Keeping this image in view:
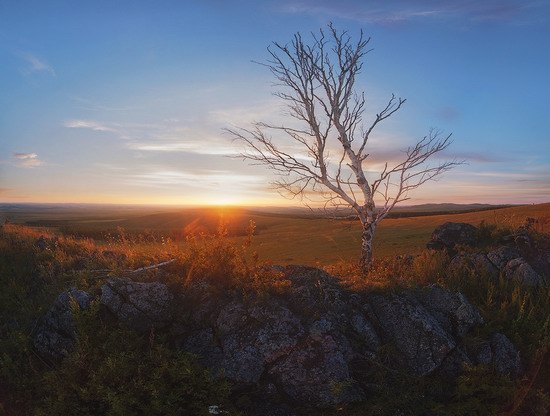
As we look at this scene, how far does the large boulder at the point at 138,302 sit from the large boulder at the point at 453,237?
934 centimetres

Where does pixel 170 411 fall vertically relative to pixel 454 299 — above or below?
below

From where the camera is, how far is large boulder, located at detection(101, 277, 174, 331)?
781 centimetres

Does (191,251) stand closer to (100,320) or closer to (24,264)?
(100,320)

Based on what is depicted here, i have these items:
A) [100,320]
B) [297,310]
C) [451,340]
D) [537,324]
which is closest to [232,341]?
[297,310]

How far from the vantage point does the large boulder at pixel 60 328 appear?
7.70m

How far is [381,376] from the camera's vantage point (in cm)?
708

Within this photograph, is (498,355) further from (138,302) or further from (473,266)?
(138,302)

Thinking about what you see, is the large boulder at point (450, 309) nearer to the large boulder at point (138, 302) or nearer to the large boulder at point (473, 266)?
the large boulder at point (473, 266)

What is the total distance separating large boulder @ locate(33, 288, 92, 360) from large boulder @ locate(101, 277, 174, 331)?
49 cm

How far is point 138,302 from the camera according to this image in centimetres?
800

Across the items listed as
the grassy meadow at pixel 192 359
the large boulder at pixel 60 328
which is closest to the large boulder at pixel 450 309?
the grassy meadow at pixel 192 359

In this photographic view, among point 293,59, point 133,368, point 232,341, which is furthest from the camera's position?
point 293,59

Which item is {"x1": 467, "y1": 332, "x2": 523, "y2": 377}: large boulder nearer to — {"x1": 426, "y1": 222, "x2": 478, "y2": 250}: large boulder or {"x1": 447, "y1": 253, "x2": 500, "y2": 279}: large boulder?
{"x1": 447, "y1": 253, "x2": 500, "y2": 279}: large boulder

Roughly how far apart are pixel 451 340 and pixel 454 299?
3.80 ft
